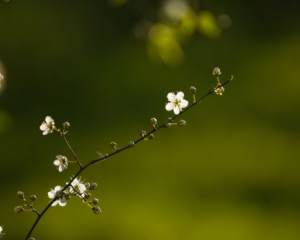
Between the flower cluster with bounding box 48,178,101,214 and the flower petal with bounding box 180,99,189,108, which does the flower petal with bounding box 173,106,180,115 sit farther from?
the flower cluster with bounding box 48,178,101,214


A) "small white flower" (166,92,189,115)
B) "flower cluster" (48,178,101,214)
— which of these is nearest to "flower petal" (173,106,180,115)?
"small white flower" (166,92,189,115)

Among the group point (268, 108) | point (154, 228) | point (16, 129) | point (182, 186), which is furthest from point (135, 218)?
point (268, 108)

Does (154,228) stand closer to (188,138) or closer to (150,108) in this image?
(188,138)

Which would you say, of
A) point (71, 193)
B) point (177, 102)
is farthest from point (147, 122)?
point (71, 193)

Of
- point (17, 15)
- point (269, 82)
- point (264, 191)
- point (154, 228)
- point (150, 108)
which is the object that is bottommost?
point (154, 228)

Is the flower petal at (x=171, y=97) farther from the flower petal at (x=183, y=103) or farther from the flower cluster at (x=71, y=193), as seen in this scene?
the flower cluster at (x=71, y=193)

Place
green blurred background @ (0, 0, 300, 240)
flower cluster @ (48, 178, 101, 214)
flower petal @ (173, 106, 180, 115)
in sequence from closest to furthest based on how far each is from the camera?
flower cluster @ (48, 178, 101, 214)
flower petal @ (173, 106, 180, 115)
green blurred background @ (0, 0, 300, 240)

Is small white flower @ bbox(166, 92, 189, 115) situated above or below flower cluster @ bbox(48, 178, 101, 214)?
above

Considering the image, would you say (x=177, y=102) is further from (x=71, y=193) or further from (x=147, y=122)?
(x=147, y=122)
